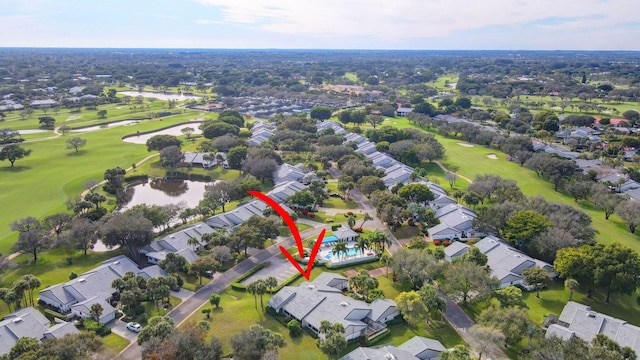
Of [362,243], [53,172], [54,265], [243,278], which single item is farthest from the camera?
[53,172]

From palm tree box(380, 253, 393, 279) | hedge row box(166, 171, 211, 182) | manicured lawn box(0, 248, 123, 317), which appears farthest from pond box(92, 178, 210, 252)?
palm tree box(380, 253, 393, 279)

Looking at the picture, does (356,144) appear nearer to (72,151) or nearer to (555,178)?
(555,178)

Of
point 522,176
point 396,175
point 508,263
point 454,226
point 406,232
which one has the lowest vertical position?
point 406,232

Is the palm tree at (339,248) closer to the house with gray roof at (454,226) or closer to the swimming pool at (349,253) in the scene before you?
the swimming pool at (349,253)

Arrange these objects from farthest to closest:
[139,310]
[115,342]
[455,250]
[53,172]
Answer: [53,172], [455,250], [139,310], [115,342]

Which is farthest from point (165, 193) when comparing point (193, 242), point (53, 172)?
point (193, 242)

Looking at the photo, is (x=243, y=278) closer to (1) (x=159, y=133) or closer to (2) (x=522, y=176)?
(2) (x=522, y=176)

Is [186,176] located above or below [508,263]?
below

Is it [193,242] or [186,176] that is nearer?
[193,242]

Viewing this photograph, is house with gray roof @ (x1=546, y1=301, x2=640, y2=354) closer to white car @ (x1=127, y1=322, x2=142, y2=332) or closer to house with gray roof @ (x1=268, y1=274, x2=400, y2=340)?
house with gray roof @ (x1=268, y1=274, x2=400, y2=340)
